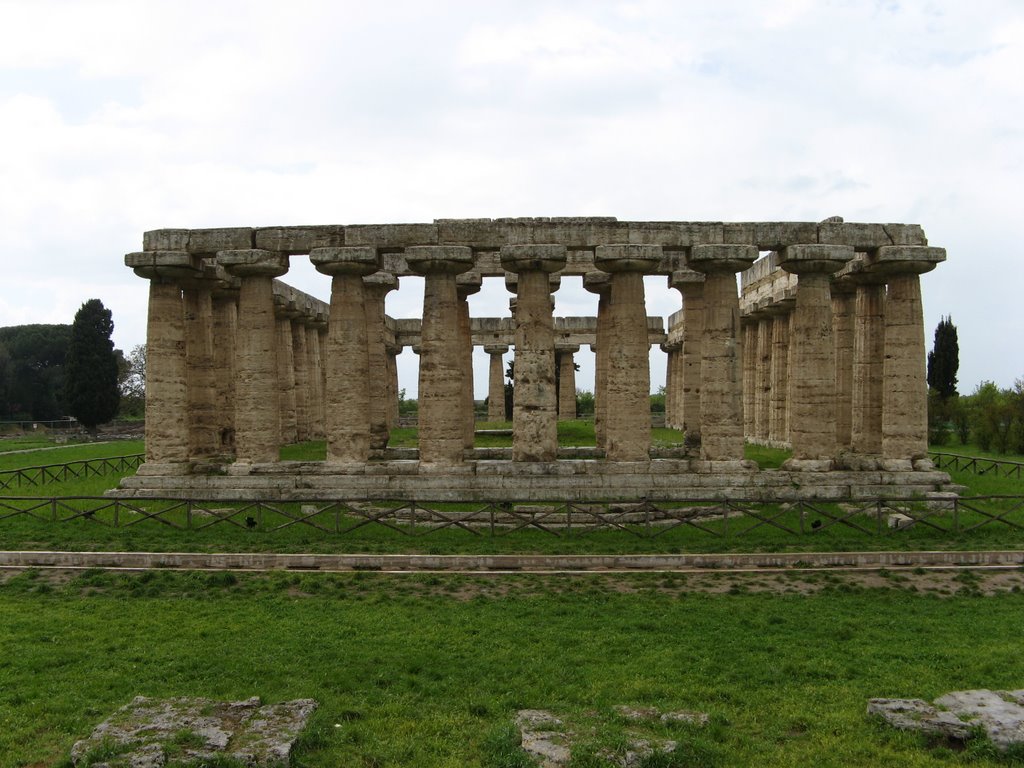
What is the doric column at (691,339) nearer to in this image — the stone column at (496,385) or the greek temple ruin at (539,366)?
the greek temple ruin at (539,366)

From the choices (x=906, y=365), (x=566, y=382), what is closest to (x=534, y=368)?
(x=906, y=365)

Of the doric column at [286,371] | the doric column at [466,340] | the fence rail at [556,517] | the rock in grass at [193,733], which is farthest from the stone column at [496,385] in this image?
the rock in grass at [193,733]

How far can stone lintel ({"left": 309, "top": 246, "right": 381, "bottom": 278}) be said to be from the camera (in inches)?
949

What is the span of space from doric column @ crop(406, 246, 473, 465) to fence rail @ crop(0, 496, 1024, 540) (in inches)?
95.7

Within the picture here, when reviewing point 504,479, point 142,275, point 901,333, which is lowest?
point 504,479

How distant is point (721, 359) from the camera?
24.2 meters

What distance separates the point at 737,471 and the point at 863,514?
3.96 m

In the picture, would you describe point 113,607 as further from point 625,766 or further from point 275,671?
point 625,766

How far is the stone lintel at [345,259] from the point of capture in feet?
79.1

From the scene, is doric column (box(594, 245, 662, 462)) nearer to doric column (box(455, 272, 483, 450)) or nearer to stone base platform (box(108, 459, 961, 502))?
stone base platform (box(108, 459, 961, 502))

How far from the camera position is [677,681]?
400 inches

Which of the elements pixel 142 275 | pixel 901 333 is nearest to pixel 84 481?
pixel 142 275

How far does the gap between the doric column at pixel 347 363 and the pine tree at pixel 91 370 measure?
39271 millimetres

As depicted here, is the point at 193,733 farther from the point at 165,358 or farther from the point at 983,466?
the point at 983,466
